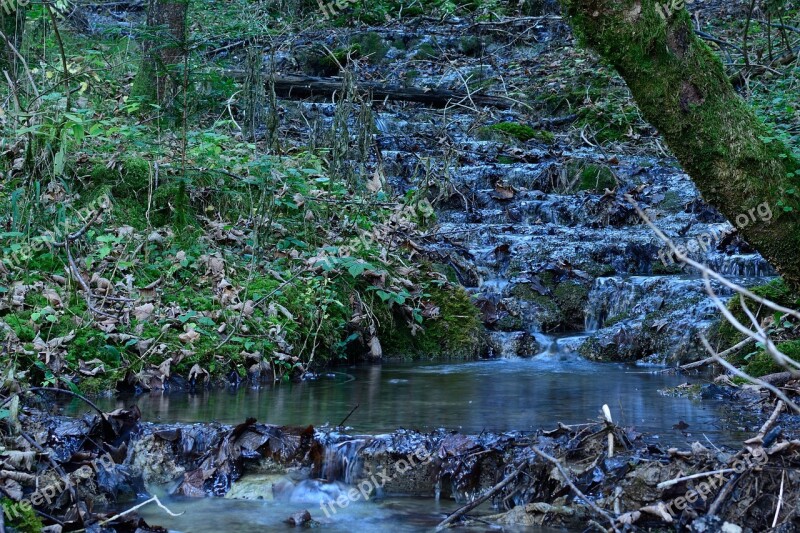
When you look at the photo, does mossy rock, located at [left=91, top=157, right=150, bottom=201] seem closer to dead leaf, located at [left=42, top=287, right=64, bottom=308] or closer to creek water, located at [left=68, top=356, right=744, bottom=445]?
dead leaf, located at [left=42, top=287, right=64, bottom=308]

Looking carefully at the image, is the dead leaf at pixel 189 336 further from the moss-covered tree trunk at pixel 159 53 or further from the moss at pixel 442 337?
the moss-covered tree trunk at pixel 159 53

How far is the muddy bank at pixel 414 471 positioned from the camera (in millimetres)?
3154

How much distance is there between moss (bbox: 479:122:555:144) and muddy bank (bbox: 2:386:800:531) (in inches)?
366

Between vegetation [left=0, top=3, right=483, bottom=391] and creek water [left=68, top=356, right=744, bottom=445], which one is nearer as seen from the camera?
creek water [left=68, top=356, right=744, bottom=445]

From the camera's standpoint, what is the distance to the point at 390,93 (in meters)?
14.6

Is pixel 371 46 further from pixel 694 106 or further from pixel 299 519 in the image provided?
pixel 299 519

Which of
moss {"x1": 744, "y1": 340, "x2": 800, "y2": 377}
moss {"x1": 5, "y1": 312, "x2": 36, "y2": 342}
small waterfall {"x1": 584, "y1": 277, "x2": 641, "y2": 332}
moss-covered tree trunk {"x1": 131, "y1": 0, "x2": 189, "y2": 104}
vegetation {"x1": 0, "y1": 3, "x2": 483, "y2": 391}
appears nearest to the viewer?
moss {"x1": 744, "y1": 340, "x2": 800, "y2": 377}

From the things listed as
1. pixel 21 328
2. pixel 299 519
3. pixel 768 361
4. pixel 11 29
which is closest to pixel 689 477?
pixel 299 519

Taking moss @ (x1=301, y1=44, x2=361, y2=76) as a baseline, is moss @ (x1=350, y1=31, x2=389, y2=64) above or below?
above

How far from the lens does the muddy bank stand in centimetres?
315

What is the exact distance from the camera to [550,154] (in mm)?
12234

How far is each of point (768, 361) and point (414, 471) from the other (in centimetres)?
284

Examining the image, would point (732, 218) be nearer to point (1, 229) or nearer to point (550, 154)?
point (1, 229)

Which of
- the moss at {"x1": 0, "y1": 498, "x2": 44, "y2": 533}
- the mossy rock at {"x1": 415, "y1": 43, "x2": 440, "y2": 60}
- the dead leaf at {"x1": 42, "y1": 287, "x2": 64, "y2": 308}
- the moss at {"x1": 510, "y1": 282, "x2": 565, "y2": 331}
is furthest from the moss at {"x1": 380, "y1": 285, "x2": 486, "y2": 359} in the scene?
the mossy rock at {"x1": 415, "y1": 43, "x2": 440, "y2": 60}
